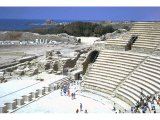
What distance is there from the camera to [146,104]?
62.1ft

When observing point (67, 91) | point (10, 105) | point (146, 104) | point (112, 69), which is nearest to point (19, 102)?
point (10, 105)

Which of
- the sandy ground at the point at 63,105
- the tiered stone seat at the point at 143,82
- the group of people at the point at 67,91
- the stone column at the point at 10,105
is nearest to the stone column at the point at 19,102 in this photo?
the sandy ground at the point at 63,105

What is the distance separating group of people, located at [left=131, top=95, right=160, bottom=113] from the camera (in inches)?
725

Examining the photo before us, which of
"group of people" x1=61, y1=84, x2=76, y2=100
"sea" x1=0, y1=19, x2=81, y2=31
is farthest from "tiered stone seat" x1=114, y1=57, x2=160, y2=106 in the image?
"sea" x1=0, y1=19, x2=81, y2=31

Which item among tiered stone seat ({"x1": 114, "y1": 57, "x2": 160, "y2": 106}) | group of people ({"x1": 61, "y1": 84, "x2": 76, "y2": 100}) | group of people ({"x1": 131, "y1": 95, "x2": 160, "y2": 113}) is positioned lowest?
group of people ({"x1": 61, "y1": 84, "x2": 76, "y2": 100})

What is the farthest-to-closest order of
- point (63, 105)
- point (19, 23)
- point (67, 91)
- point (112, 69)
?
point (67, 91) < point (112, 69) < point (63, 105) < point (19, 23)

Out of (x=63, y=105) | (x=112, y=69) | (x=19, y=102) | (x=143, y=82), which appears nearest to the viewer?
(x=143, y=82)

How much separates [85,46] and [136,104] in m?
14.5

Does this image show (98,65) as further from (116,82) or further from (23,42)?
(23,42)

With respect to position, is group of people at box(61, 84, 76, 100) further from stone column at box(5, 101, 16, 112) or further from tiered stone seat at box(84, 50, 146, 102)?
stone column at box(5, 101, 16, 112)

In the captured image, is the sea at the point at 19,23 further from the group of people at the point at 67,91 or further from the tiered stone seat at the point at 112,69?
the tiered stone seat at the point at 112,69

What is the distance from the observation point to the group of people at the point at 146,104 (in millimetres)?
18422

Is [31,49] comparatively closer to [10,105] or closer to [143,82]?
[10,105]

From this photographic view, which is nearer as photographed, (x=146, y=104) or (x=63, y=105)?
(x=146, y=104)
